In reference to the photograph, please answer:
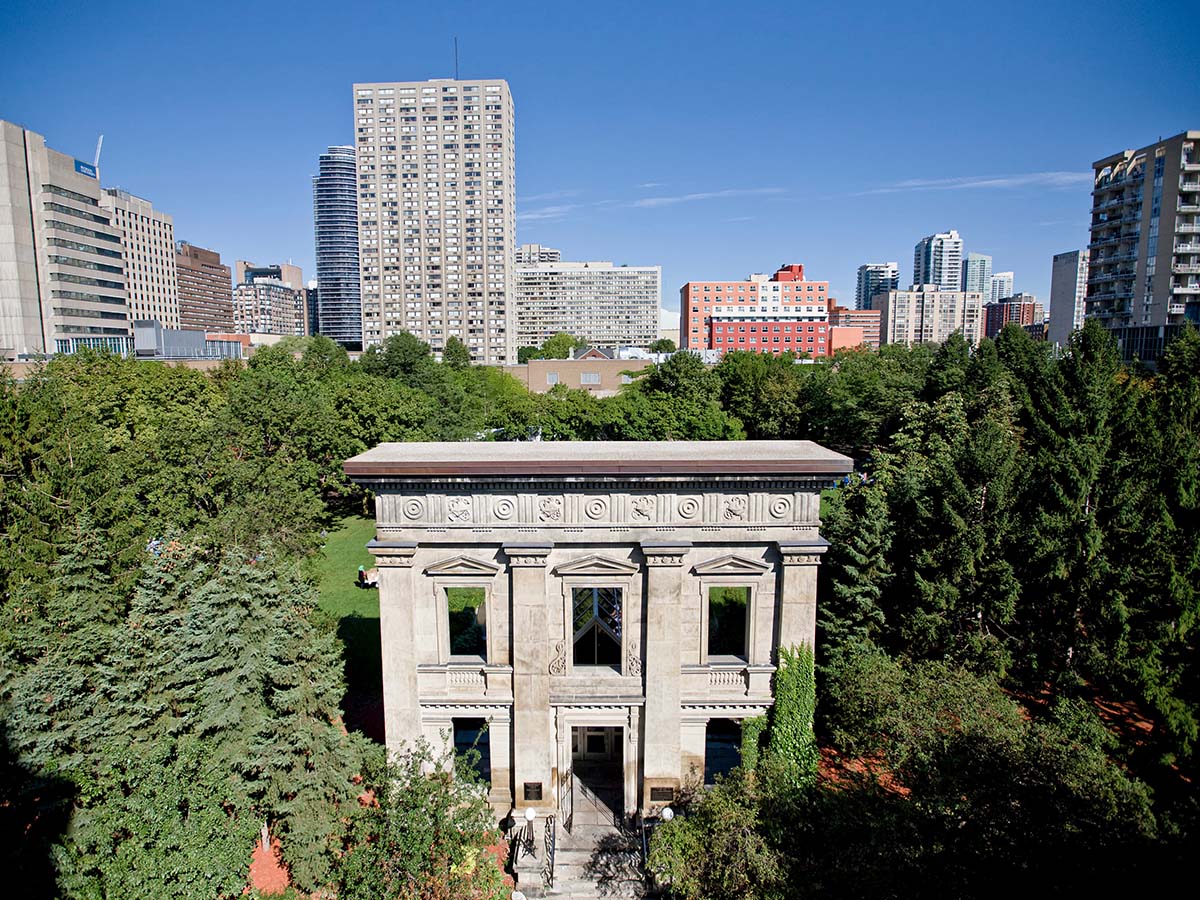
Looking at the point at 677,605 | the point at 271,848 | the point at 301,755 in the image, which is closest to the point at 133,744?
the point at 301,755

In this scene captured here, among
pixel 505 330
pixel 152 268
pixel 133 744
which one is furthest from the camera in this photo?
pixel 152 268

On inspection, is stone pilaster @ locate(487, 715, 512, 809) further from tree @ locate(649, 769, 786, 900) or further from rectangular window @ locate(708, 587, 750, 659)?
rectangular window @ locate(708, 587, 750, 659)

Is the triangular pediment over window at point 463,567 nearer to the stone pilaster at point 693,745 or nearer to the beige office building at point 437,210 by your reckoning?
the stone pilaster at point 693,745

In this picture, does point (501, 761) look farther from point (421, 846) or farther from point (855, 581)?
point (855, 581)

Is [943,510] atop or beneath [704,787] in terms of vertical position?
atop

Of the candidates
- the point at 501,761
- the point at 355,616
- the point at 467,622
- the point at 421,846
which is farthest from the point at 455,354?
the point at 421,846

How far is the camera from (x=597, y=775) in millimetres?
20359

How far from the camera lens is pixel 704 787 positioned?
58.5 ft

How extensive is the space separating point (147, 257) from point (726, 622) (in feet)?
560

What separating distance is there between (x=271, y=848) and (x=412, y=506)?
972 cm

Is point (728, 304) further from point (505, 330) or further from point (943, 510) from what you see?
point (943, 510)

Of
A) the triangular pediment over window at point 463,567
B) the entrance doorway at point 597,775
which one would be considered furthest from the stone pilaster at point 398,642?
the entrance doorway at point 597,775

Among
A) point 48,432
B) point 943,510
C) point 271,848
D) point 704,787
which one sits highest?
point 48,432

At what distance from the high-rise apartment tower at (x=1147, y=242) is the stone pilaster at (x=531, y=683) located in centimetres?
7279
